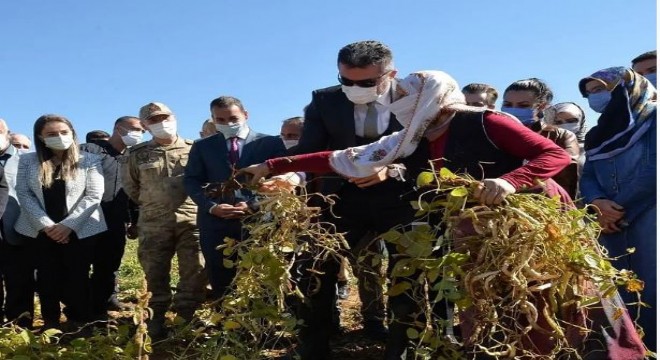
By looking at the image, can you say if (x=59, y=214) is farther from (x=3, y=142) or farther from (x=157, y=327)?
(x=157, y=327)

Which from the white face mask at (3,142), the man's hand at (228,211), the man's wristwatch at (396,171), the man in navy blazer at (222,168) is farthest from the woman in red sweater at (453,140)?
the white face mask at (3,142)

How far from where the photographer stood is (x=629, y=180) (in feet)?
10.4

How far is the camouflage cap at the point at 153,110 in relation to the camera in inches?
182

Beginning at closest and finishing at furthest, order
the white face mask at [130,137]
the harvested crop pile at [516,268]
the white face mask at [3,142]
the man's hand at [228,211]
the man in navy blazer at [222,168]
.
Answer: the harvested crop pile at [516,268] < the man's hand at [228,211] < the man in navy blazer at [222,168] < the white face mask at [3,142] < the white face mask at [130,137]

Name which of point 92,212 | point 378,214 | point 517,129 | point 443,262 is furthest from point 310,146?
point 92,212

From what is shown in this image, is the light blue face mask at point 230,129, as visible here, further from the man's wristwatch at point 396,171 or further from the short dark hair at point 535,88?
the short dark hair at point 535,88

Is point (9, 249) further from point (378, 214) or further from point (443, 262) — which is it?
point (443, 262)

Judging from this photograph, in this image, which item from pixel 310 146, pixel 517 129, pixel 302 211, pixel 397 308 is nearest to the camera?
pixel 517 129

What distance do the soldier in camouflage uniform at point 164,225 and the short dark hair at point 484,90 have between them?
2165 mm

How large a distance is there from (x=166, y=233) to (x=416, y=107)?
2.46 m

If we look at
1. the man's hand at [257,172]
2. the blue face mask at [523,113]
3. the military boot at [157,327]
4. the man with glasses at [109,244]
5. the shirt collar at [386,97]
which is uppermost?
the shirt collar at [386,97]

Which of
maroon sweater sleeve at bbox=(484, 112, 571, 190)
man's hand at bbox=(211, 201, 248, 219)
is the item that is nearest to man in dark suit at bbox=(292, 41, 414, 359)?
maroon sweater sleeve at bbox=(484, 112, 571, 190)

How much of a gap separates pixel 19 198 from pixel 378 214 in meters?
2.89

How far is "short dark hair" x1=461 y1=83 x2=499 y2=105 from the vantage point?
15.3 feet
